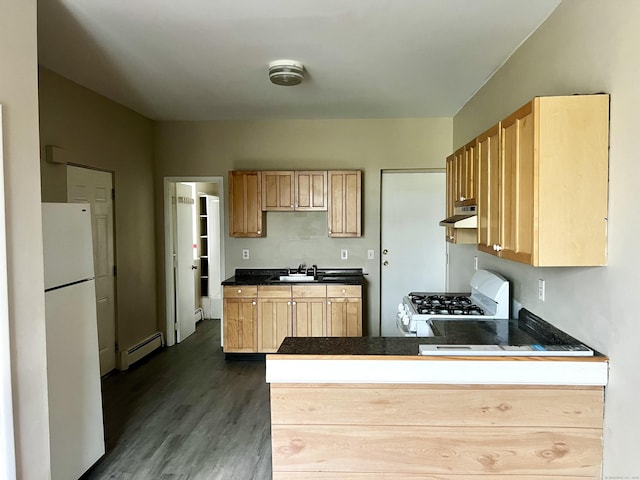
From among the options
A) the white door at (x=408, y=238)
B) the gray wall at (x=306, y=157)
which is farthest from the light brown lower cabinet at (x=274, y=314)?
the white door at (x=408, y=238)

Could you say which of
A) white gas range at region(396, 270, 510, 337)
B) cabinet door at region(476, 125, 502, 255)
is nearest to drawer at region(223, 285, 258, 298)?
white gas range at region(396, 270, 510, 337)

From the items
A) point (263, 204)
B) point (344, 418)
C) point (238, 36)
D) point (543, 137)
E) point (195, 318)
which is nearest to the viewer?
point (543, 137)

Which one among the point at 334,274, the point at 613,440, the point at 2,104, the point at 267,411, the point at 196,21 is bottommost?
the point at 267,411

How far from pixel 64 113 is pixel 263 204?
2.03 m

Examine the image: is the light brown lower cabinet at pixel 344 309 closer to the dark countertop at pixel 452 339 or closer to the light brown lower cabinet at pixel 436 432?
the dark countertop at pixel 452 339

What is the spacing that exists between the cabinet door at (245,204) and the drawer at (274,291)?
0.65 meters

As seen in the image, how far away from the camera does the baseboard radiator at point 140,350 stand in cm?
435

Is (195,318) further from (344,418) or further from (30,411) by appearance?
(344,418)

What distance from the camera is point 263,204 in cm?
474

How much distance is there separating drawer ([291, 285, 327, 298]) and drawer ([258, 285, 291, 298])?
63 millimetres

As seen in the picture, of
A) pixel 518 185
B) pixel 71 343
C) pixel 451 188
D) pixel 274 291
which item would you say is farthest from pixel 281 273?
pixel 518 185

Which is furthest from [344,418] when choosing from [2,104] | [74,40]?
[74,40]

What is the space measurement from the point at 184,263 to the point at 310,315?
198 centimetres

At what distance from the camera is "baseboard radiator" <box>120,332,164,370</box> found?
435cm
